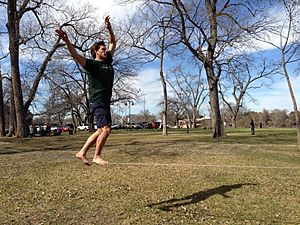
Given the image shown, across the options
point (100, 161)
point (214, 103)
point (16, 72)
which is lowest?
point (100, 161)

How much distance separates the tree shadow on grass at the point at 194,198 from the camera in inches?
264

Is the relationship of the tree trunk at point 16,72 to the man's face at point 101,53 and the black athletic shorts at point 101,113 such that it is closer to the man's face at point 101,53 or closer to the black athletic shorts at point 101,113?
the man's face at point 101,53

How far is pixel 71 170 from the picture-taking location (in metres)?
9.88

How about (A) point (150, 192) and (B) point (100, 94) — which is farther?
(A) point (150, 192)

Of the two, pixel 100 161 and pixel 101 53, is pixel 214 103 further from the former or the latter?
pixel 100 161

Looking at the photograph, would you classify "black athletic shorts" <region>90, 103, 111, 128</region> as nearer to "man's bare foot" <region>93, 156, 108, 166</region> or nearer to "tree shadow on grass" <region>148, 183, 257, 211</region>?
"man's bare foot" <region>93, 156, 108, 166</region>

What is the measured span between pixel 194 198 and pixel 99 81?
386 centimetres

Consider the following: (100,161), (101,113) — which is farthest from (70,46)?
(100,161)

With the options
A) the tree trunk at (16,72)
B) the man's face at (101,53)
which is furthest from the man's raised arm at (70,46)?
the tree trunk at (16,72)

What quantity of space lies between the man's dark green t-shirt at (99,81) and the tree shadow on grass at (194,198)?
9.82 feet

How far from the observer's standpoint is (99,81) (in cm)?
→ 463

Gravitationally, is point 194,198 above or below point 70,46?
below

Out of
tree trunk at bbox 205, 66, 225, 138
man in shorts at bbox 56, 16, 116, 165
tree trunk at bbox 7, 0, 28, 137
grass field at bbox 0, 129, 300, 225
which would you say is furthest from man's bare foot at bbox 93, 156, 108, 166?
tree trunk at bbox 7, 0, 28, 137

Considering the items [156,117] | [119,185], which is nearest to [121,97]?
[119,185]
